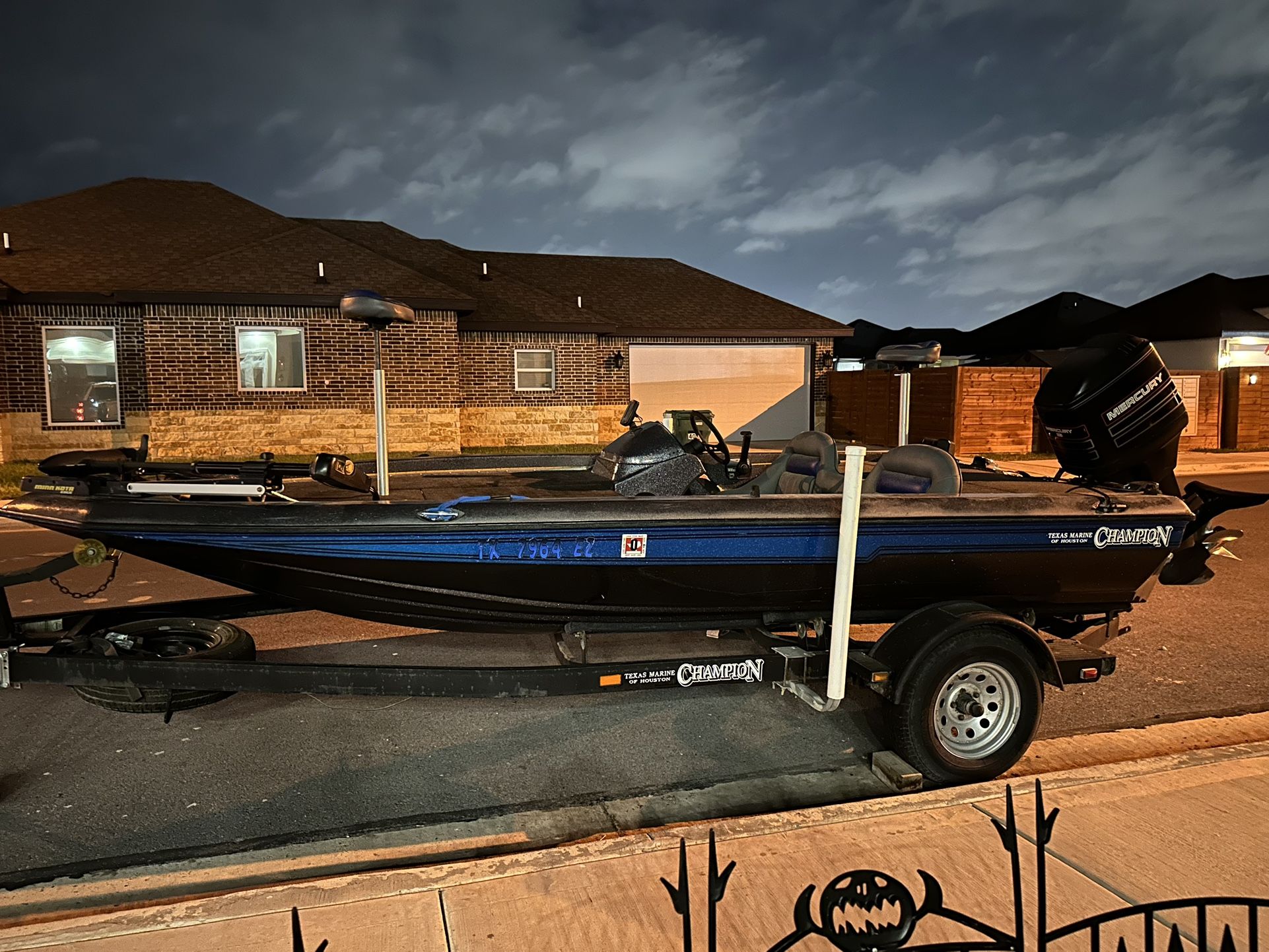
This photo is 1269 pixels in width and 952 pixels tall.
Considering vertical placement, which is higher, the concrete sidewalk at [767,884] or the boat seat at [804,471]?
the boat seat at [804,471]

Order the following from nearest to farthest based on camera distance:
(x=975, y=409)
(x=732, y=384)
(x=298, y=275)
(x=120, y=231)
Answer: (x=298, y=275), (x=120, y=231), (x=975, y=409), (x=732, y=384)

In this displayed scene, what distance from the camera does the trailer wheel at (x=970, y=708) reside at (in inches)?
149

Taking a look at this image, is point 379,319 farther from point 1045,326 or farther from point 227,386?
point 1045,326

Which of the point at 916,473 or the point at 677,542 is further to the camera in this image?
the point at 916,473

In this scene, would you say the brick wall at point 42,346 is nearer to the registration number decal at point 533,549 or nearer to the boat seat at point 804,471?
the boat seat at point 804,471

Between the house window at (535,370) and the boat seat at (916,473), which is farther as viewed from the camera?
the house window at (535,370)

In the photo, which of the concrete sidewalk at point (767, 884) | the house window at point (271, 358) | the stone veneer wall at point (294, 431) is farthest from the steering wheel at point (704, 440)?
the house window at point (271, 358)

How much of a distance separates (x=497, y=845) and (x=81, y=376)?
15919mm

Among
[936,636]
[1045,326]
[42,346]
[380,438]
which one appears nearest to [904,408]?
[936,636]

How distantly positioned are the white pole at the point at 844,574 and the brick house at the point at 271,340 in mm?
13892

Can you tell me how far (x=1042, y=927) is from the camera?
184 cm

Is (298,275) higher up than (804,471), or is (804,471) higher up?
(298,275)

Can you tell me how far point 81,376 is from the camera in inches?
625

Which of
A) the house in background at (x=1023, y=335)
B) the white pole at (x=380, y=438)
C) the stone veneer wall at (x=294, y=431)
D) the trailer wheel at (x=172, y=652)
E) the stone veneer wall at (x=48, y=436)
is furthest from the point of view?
the house in background at (x=1023, y=335)
